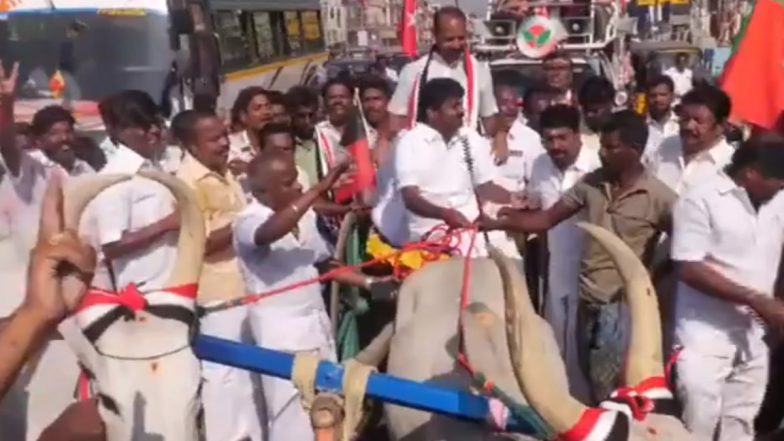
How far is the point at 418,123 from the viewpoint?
A: 6629 mm

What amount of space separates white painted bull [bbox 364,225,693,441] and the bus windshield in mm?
6071

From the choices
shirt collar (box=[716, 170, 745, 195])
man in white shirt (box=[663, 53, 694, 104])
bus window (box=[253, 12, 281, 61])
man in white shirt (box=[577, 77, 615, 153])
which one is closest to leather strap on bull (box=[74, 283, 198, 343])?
shirt collar (box=[716, 170, 745, 195])

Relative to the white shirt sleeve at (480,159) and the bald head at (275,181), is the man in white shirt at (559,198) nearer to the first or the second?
the white shirt sleeve at (480,159)

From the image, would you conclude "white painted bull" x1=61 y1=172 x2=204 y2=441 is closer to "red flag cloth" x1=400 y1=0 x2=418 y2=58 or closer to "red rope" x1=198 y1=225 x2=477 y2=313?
"red rope" x1=198 y1=225 x2=477 y2=313

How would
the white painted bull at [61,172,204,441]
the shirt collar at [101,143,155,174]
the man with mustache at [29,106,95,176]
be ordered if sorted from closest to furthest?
the white painted bull at [61,172,204,441] < the shirt collar at [101,143,155,174] < the man with mustache at [29,106,95,176]

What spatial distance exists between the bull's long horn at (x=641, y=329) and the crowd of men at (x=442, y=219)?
0.80 m

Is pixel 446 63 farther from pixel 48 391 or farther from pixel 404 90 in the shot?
pixel 48 391

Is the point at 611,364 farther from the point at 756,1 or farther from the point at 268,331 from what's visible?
the point at 756,1

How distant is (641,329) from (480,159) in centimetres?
270

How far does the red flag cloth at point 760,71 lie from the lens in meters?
7.05

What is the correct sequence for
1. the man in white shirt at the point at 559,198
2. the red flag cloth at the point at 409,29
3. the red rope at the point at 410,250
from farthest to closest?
the red flag cloth at the point at 409,29 → the man in white shirt at the point at 559,198 → the red rope at the point at 410,250

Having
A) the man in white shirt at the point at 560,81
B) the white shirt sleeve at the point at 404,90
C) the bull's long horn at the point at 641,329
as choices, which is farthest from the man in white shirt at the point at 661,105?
the bull's long horn at the point at 641,329

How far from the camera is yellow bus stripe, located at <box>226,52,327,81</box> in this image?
1586 centimetres

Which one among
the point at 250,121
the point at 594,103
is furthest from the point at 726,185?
the point at 250,121
